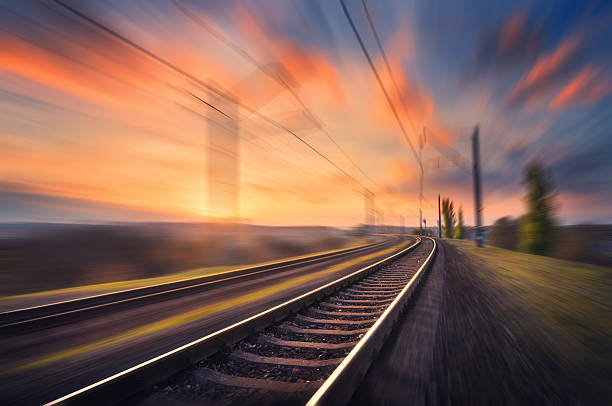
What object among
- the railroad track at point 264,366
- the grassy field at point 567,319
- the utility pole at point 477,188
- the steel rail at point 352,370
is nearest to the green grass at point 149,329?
the railroad track at point 264,366

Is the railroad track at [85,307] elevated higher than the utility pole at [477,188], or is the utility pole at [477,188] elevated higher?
the utility pole at [477,188]

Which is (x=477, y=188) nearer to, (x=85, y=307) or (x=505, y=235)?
(x=505, y=235)

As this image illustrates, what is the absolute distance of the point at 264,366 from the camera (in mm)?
2834

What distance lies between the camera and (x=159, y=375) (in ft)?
8.07

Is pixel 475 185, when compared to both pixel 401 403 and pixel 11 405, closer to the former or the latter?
pixel 401 403

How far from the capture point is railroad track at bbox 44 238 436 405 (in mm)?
2129

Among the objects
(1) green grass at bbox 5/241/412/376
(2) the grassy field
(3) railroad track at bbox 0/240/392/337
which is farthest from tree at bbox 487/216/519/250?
(3) railroad track at bbox 0/240/392/337

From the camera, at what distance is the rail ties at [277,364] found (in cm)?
230

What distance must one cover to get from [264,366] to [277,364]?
150mm

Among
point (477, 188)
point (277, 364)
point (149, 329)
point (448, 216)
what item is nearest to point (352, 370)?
point (277, 364)

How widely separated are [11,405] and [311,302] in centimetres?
407

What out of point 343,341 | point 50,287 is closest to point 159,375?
point 343,341

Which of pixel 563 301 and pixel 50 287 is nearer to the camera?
pixel 563 301

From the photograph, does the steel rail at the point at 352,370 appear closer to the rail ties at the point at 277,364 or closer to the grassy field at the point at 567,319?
the rail ties at the point at 277,364
